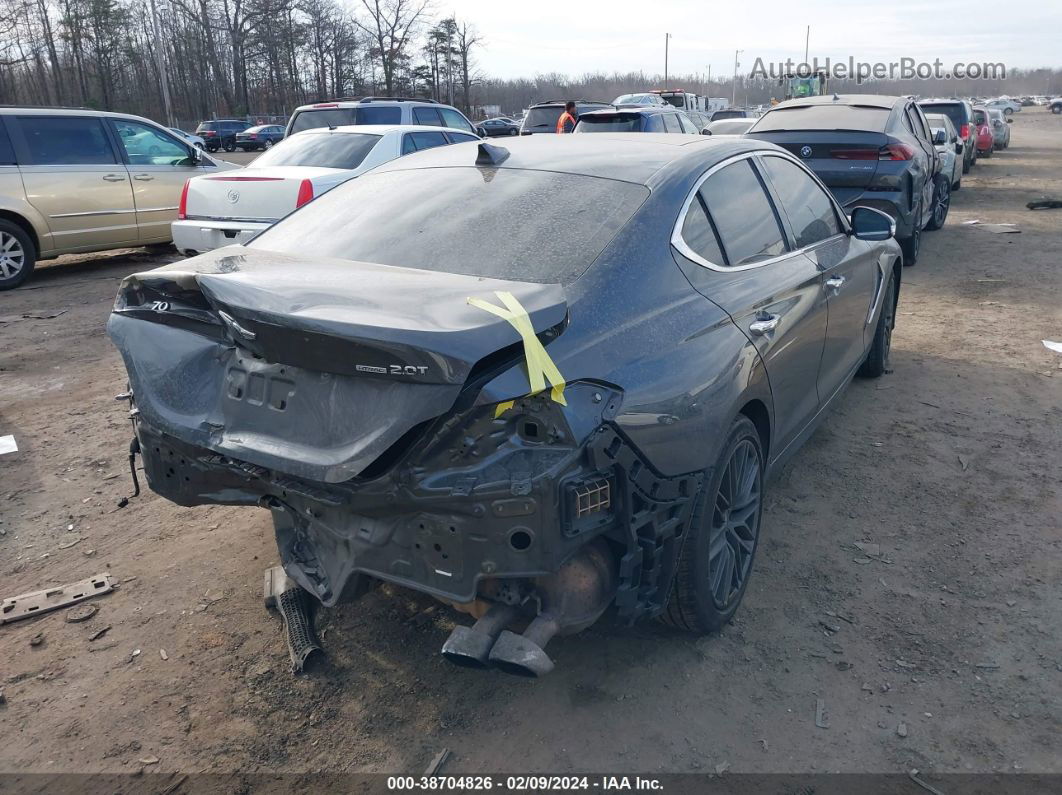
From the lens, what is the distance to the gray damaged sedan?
230 cm

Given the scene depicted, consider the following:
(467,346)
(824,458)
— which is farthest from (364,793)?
(824,458)

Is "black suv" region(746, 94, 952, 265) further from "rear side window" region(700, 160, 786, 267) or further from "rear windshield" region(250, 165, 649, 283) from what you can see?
"rear windshield" region(250, 165, 649, 283)

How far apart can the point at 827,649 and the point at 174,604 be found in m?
2.57

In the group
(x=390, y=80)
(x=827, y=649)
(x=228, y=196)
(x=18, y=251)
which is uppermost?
(x=390, y=80)

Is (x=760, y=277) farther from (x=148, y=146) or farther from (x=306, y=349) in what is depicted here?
(x=148, y=146)

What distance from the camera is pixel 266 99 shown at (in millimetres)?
62688

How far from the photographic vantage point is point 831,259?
4.27 meters

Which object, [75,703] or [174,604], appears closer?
[75,703]

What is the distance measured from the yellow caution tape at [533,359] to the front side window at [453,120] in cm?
1194

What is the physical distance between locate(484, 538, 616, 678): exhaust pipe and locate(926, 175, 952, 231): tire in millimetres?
10721

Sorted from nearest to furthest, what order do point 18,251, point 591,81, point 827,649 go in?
1. point 827,649
2. point 18,251
3. point 591,81

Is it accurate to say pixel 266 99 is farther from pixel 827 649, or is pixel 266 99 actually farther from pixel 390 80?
pixel 827 649

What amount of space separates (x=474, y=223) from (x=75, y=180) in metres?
8.37

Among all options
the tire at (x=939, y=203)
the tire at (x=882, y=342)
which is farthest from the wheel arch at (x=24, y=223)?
the tire at (x=939, y=203)
